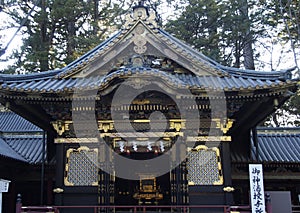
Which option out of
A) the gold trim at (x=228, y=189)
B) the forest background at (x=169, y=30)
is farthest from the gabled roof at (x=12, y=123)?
the gold trim at (x=228, y=189)

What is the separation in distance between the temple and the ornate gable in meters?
0.03

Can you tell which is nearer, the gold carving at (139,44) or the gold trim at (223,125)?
the gold trim at (223,125)

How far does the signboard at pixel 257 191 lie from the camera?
7817mm

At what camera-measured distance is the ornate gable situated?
32.4 feet

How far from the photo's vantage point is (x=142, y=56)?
9.93 meters

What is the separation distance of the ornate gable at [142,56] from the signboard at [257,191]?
3.09 metres

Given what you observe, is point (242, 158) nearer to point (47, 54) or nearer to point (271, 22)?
point (271, 22)

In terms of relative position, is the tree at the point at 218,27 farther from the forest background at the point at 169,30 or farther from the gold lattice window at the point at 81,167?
the gold lattice window at the point at 81,167

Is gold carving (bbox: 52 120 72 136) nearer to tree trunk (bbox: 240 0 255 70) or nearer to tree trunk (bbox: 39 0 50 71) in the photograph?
tree trunk (bbox: 39 0 50 71)

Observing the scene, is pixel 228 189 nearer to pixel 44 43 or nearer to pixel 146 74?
pixel 146 74

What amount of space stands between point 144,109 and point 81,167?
2.34 meters

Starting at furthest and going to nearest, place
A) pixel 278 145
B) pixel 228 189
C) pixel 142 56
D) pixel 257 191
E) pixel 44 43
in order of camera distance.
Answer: pixel 44 43 < pixel 278 145 < pixel 142 56 < pixel 228 189 < pixel 257 191

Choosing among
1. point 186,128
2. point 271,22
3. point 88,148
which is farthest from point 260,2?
point 88,148

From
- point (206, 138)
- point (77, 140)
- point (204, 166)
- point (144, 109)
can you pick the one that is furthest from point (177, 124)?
point (77, 140)
